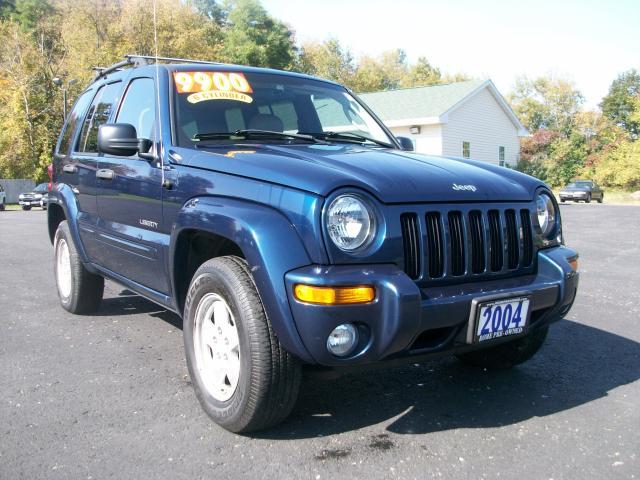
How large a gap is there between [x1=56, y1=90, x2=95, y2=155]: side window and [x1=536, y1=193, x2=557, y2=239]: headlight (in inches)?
149

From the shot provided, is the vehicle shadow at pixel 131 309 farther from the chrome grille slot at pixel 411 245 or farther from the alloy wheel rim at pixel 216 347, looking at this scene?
the chrome grille slot at pixel 411 245

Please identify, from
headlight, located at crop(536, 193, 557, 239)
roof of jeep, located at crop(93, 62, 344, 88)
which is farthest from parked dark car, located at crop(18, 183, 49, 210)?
headlight, located at crop(536, 193, 557, 239)

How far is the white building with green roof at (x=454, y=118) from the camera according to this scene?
28.2 meters

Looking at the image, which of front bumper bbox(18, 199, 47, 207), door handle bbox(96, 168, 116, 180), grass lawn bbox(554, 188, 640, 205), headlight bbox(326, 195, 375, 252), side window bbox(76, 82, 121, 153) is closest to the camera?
headlight bbox(326, 195, 375, 252)

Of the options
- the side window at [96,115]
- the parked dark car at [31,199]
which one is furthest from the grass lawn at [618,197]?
A: the side window at [96,115]

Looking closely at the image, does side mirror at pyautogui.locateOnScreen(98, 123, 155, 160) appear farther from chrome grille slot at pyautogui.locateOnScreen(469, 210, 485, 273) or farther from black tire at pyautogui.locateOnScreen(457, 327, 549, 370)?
black tire at pyautogui.locateOnScreen(457, 327, 549, 370)

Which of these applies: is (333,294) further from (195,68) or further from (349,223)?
(195,68)

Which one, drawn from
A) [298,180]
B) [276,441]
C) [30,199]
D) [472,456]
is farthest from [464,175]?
[30,199]

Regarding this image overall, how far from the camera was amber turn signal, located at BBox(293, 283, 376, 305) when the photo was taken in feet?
8.43

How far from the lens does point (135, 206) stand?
3.97 m

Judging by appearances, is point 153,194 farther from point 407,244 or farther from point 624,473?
point 624,473

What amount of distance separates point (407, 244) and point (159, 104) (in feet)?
6.32

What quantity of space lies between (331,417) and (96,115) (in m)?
3.18

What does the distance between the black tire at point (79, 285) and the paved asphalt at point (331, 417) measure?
28 centimetres
